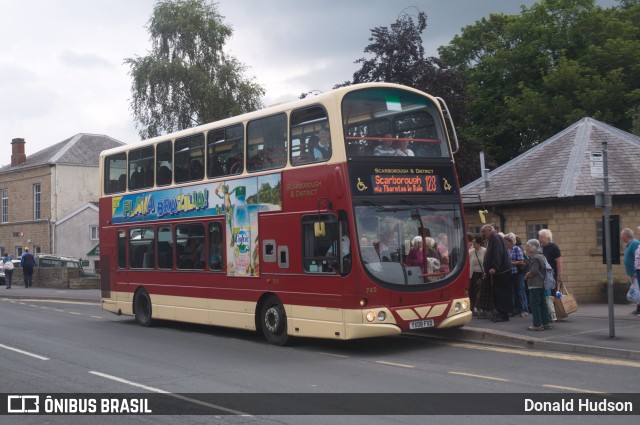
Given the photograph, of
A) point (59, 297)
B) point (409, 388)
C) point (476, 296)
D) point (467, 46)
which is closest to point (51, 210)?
point (59, 297)

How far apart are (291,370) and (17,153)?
181ft

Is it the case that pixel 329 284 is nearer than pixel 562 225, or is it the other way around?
pixel 329 284

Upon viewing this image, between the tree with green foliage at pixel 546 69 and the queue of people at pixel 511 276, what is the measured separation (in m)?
23.7

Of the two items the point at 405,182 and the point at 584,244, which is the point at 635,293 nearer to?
the point at 405,182

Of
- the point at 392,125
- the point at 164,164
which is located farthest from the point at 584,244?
the point at 164,164

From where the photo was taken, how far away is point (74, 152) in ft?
187

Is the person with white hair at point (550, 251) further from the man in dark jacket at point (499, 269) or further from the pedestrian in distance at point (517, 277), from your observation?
the man in dark jacket at point (499, 269)

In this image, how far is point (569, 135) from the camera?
79.7ft

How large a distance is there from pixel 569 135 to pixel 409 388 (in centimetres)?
1685

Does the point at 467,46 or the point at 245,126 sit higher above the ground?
the point at 467,46

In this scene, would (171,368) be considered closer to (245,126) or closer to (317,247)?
(317,247)

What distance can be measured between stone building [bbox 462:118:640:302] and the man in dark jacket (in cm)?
421

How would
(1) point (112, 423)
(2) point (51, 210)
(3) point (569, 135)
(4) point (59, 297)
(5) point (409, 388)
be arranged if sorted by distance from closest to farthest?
(1) point (112, 423)
(5) point (409, 388)
(3) point (569, 135)
(4) point (59, 297)
(2) point (51, 210)

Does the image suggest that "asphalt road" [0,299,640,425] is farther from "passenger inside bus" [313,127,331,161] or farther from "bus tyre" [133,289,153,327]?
"passenger inside bus" [313,127,331,161]
